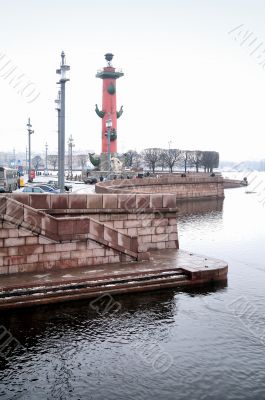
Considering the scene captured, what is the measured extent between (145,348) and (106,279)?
377 centimetres

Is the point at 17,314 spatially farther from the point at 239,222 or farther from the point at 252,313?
the point at 239,222

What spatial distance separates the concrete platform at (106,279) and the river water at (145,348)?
13.4 inches

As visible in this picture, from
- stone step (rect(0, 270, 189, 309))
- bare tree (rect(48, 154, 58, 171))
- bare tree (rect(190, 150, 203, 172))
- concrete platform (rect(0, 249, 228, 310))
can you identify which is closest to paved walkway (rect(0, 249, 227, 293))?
concrete platform (rect(0, 249, 228, 310))

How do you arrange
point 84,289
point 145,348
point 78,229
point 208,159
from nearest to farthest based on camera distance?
point 145,348 → point 84,289 → point 78,229 → point 208,159

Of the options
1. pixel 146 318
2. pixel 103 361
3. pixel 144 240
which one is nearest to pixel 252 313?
A: pixel 146 318

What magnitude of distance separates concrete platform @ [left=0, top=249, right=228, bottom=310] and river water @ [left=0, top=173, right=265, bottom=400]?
1.12 ft

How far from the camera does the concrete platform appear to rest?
12328 millimetres

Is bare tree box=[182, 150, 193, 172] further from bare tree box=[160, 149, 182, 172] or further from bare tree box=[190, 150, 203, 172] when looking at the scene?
bare tree box=[160, 149, 182, 172]

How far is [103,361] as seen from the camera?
9.54 metres

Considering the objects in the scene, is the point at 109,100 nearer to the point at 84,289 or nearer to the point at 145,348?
the point at 84,289

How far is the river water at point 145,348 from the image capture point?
8.55 meters

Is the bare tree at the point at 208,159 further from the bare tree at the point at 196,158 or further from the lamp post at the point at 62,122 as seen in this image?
the lamp post at the point at 62,122

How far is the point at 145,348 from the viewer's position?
10195 millimetres

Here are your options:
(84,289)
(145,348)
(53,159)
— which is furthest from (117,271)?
(53,159)
